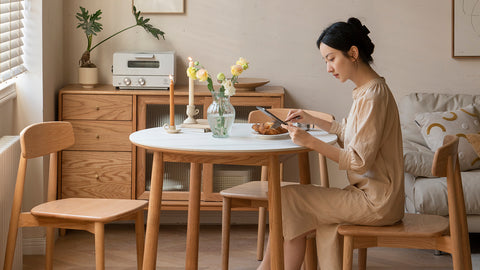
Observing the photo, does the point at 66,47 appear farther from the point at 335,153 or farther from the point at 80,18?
the point at 335,153

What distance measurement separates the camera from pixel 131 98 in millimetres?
3857

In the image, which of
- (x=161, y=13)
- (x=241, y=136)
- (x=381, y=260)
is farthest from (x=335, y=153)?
(x=161, y=13)

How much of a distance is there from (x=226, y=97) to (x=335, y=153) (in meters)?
0.55

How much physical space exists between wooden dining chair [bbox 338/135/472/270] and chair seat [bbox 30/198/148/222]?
2.86 feet

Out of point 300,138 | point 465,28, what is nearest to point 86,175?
point 300,138

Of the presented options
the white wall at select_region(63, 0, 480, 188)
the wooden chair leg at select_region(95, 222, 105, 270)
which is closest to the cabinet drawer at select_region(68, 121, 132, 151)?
the white wall at select_region(63, 0, 480, 188)

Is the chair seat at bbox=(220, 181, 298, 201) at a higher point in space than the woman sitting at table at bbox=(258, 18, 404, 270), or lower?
lower

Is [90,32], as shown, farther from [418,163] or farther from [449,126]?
[449,126]

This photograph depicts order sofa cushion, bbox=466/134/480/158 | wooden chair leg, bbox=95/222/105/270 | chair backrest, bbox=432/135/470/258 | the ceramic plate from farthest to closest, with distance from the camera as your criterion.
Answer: sofa cushion, bbox=466/134/480/158 → the ceramic plate → wooden chair leg, bbox=95/222/105/270 → chair backrest, bbox=432/135/470/258

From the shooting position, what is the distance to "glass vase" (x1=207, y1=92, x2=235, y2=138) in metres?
2.67

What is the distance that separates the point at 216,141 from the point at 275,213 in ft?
1.17

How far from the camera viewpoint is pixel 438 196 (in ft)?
11.1

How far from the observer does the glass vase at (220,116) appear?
2.67m

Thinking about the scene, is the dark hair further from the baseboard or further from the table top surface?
the baseboard
